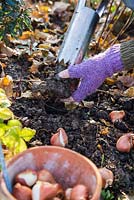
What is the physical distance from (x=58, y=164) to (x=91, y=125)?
599 millimetres

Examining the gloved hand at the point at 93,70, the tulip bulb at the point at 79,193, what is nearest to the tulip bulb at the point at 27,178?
the tulip bulb at the point at 79,193

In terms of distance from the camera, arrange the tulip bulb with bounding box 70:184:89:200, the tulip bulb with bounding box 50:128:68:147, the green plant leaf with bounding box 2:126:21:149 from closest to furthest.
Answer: the tulip bulb with bounding box 70:184:89:200, the green plant leaf with bounding box 2:126:21:149, the tulip bulb with bounding box 50:128:68:147

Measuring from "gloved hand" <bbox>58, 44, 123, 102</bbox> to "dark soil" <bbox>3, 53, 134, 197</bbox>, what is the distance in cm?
11

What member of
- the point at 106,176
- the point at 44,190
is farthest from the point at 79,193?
the point at 106,176

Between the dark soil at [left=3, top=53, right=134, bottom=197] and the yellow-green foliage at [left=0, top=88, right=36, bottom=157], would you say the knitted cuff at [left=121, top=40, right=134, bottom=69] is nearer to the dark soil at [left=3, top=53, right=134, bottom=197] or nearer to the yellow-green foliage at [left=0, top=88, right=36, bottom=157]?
the dark soil at [left=3, top=53, right=134, bottom=197]

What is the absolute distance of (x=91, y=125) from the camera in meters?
2.12

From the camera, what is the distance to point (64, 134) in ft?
6.49

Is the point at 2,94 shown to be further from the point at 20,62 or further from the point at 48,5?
the point at 48,5

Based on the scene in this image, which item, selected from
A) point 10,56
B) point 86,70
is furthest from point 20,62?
point 86,70

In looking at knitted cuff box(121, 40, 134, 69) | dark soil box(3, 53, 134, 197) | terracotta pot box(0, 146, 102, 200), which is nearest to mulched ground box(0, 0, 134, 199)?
dark soil box(3, 53, 134, 197)

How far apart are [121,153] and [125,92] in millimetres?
479

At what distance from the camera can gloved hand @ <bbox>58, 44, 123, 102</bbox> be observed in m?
2.11

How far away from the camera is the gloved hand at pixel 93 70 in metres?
2.11

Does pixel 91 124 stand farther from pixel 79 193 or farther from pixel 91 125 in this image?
pixel 79 193
